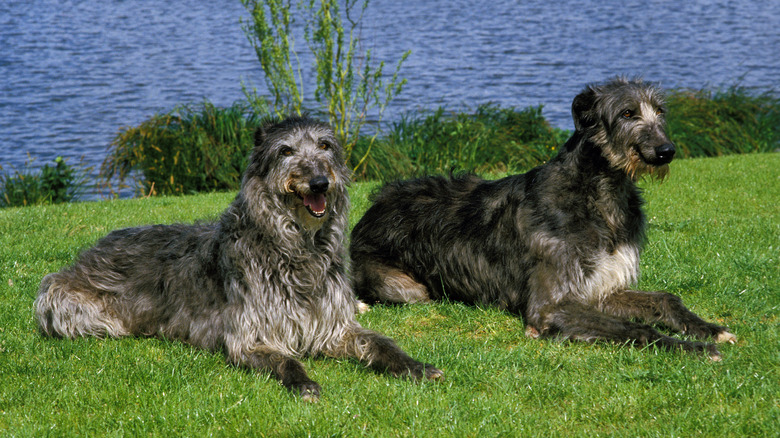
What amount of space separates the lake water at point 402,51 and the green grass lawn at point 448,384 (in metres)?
10.0

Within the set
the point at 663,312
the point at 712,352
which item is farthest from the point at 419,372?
the point at 663,312

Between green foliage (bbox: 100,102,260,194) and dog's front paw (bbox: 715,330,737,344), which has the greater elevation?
dog's front paw (bbox: 715,330,737,344)

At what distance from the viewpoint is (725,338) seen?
588 cm

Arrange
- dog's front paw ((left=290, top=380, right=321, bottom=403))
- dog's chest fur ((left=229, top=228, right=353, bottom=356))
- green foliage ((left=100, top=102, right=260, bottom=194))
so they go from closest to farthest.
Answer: dog's front paw ((left=290, top=380, right=321, bottom=403)) → dog's chest fur ((left=229, top=228, right=353, bottom=356)) → green foliage ((left=100, top=102, right=260, bottom=194))

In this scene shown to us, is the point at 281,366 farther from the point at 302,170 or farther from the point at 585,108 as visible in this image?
the point at 585,108

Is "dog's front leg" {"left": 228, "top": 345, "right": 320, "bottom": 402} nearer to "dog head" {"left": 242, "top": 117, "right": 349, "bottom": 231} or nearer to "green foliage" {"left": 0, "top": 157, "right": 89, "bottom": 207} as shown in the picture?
"dog head" {"left": 242, "top": 117, "right": 349, "bottom": 231}

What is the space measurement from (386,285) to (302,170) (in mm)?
2407

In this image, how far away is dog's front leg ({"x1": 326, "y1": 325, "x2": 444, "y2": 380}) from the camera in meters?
5.35

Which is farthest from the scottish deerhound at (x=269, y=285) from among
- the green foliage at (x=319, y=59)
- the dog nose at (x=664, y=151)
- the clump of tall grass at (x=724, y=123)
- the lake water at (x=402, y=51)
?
the clump of tall grass at (x=724, y=123)

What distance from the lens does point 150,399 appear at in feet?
16.6

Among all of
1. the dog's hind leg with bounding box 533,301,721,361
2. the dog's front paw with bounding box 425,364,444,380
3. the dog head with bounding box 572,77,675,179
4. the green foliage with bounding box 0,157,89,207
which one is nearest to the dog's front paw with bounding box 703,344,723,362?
the dog's hind leg with bounding box 533,301,721,361

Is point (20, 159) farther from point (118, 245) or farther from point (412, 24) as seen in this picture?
Answer: point (412, 24)

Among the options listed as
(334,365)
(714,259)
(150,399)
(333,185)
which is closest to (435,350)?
(334,365)

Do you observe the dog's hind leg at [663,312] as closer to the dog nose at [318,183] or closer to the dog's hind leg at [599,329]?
the dog's hind leg at [599,329]
